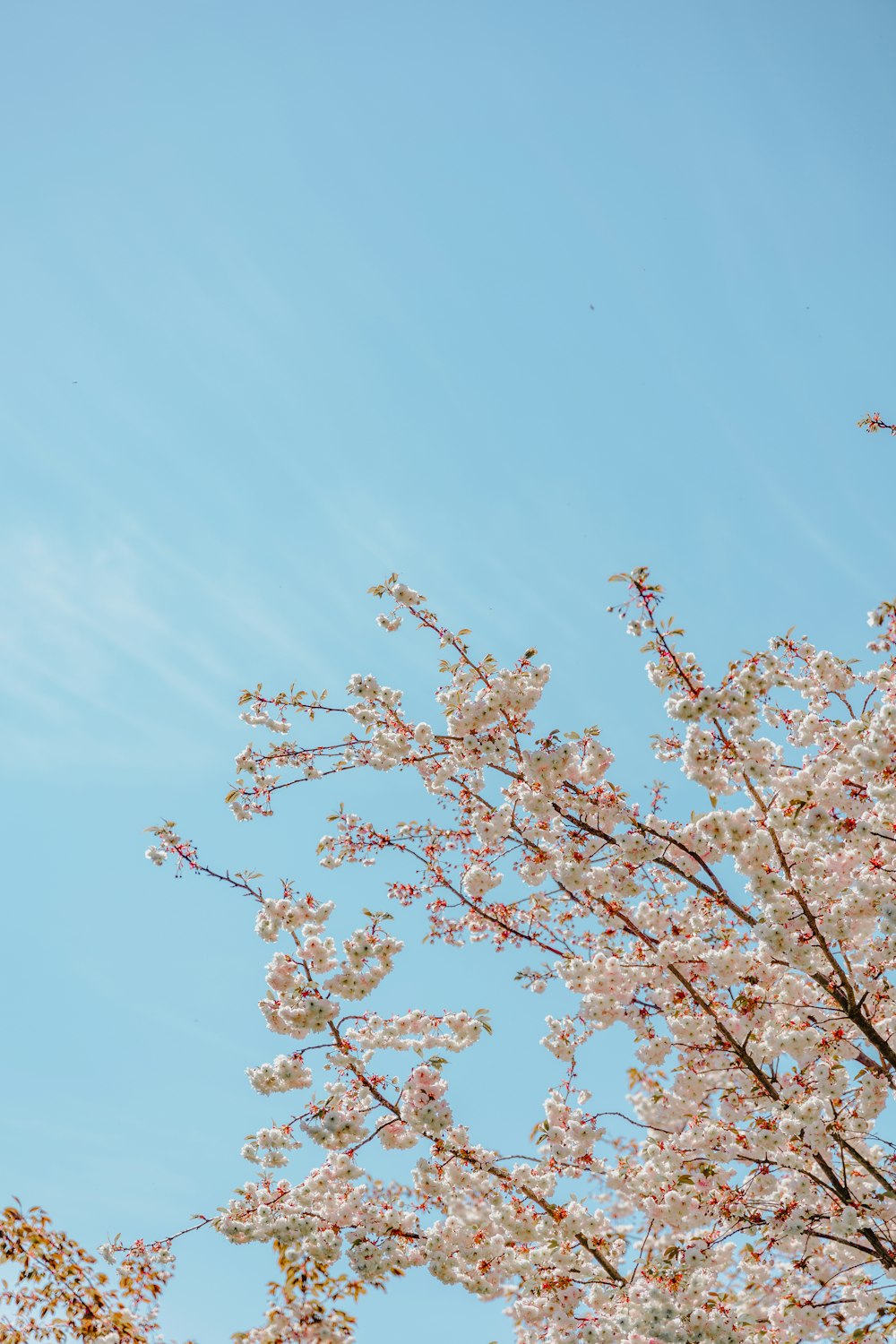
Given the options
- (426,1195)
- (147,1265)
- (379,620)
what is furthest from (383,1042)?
(379,620)

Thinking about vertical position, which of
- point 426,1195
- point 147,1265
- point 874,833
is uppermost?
point 874,833

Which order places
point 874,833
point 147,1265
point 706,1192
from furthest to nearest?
point 147,1265
point 706,1192
point 874,833

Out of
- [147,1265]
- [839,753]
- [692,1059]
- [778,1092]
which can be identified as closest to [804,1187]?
[778,1092]

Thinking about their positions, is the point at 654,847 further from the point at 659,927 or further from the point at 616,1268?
the point at 616,1268

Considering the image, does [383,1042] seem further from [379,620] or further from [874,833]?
[874,833]

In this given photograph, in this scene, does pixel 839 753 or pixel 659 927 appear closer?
pixel 839 753

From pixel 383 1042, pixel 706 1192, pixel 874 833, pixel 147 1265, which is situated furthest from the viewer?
pixel 383 1042

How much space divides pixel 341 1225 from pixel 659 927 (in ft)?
11.0

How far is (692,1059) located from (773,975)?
0.94 m

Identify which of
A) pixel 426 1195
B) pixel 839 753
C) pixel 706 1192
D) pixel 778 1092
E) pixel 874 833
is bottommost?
pixel 426 1195

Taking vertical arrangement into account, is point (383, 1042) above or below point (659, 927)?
below

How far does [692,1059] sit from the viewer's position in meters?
7.23

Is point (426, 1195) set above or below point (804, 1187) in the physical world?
below

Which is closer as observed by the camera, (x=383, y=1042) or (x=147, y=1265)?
(x=147, y=1265)
